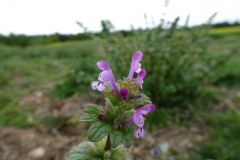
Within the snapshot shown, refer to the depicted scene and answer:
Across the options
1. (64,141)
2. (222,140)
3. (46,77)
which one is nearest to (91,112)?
(222,140)

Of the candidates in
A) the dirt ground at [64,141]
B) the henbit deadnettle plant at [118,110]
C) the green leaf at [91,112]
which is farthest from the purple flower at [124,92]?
the dirt ground at [64,141]

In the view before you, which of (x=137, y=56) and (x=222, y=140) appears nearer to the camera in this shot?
(x=137, y=56)

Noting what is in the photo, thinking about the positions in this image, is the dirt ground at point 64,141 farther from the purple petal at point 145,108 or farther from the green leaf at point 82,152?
the purple petal at point 145,108

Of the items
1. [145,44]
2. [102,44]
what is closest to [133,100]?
[145,44]

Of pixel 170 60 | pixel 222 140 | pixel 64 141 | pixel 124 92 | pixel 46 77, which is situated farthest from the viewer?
pixel 46 77

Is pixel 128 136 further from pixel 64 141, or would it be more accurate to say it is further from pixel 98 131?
pixel 64 141

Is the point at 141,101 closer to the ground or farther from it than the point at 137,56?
closer to the ground

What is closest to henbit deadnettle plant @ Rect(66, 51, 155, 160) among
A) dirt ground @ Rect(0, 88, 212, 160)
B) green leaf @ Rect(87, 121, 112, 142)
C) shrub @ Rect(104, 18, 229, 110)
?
green leaf @ Rect(87, 121, 112, 142)

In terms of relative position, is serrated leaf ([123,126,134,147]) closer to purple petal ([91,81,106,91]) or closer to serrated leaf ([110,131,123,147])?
serrated leaf ([110,131,123,147])
